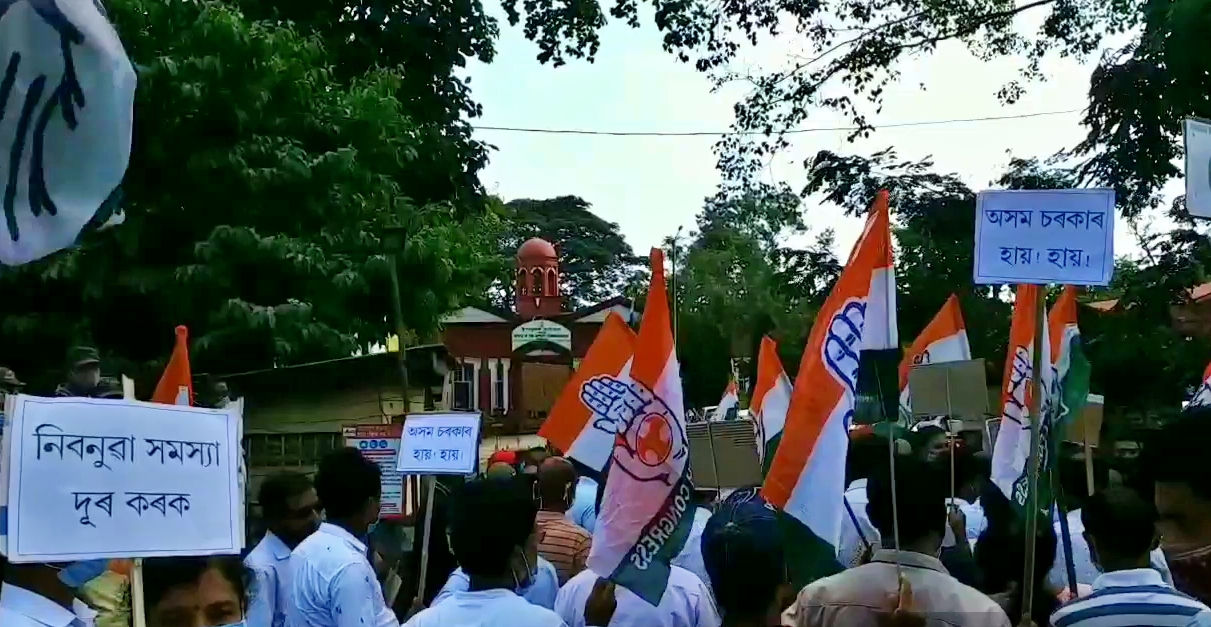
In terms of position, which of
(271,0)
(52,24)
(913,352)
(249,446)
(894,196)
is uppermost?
(271,0)

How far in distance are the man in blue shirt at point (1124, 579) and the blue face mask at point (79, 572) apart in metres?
2.47

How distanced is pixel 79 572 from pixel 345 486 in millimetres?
1400

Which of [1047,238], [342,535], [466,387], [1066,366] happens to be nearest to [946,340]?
[1066,366]

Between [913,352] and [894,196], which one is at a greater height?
[894,196]

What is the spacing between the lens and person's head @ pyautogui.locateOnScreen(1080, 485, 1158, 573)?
3.67 metres

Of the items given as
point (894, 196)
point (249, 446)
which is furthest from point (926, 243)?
point (249, 446)

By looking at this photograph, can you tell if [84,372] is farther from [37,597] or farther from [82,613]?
[37,597]

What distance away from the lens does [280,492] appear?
16.1 feet

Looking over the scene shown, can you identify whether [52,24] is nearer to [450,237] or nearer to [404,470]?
[404,470]

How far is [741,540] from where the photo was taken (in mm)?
3678

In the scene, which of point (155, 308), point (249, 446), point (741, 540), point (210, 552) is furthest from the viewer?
point (249, 446)

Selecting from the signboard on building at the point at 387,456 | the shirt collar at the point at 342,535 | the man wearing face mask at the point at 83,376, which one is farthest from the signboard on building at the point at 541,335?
the shirt collar at the point at 342,535

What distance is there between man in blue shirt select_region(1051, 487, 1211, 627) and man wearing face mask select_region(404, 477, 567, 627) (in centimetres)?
139

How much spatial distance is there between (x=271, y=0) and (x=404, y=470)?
34.0 ft
